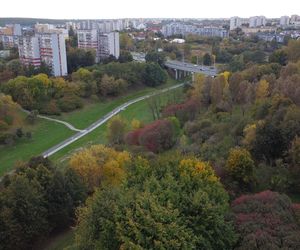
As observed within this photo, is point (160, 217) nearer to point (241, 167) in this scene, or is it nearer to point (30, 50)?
point (241, 167)

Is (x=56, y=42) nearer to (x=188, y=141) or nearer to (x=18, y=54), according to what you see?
(x=18, y=54)

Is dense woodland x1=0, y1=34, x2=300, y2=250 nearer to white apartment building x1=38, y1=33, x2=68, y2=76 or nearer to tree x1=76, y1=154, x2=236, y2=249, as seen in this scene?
tree x1=76, y1=154, x2=236, y2=249

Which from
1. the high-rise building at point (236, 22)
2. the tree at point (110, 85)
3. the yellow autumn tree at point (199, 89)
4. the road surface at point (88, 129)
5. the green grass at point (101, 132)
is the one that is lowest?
the road surface at point (88, 129)

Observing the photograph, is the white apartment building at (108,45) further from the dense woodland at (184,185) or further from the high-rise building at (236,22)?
the high-rise building at (236,22)

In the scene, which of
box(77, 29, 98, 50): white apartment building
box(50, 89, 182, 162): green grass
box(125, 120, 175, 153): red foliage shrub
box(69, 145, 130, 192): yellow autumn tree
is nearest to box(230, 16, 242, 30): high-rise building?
box(77, 29, 98, 50): white apartment building

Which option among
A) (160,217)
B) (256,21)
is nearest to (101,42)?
(160,217)

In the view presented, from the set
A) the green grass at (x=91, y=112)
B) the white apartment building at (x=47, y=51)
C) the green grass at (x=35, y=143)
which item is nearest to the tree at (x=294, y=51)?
the green grass at (x=91, y=112)
